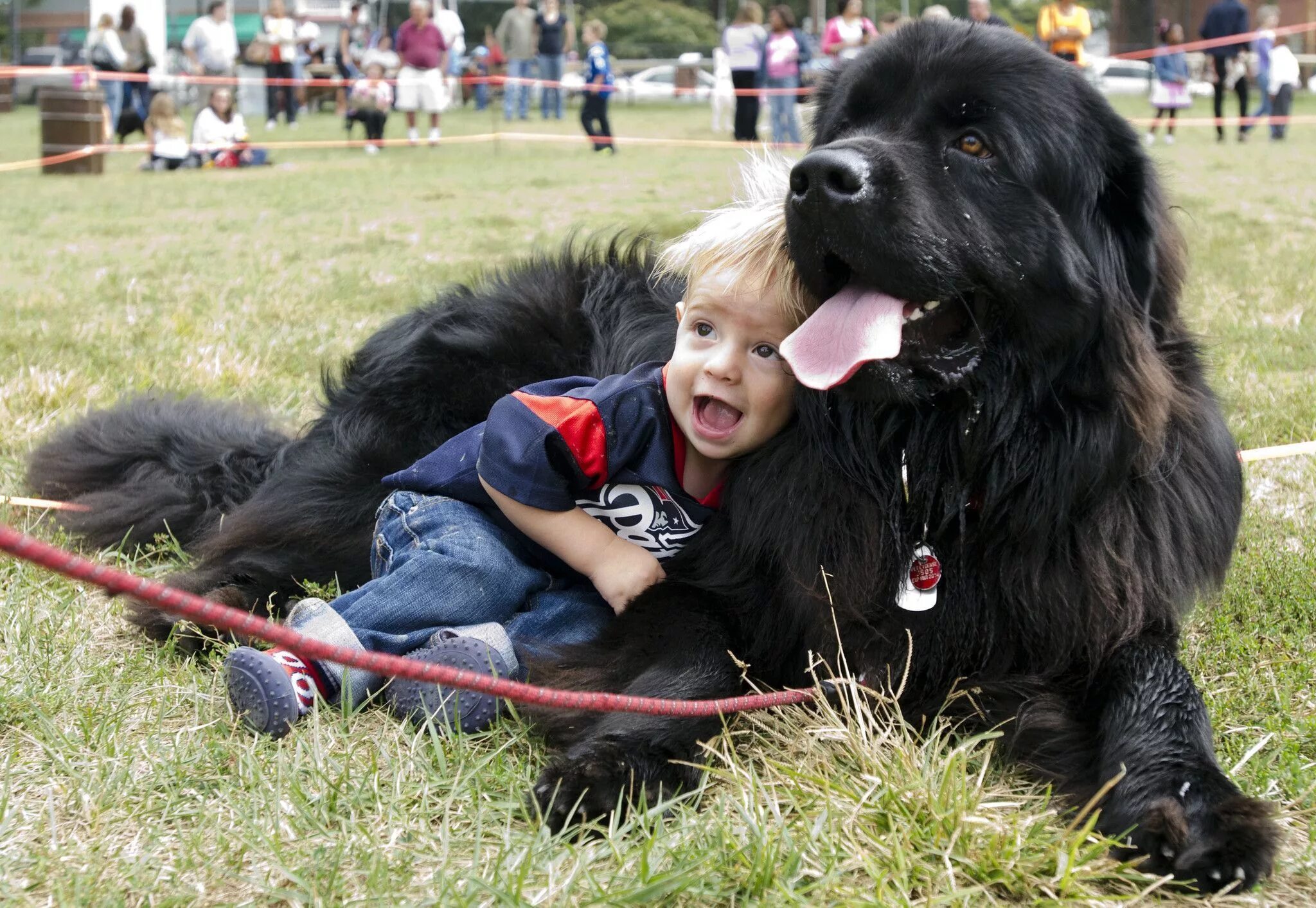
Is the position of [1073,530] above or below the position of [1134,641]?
above

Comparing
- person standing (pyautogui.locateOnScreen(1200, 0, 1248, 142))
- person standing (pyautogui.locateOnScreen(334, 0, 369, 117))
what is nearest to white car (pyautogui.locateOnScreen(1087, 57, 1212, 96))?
person standing (pyautogui.locateOnScreen(1200, 0, 1248, 142))

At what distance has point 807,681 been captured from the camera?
2.32 metres

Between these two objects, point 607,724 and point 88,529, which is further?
point 88,529

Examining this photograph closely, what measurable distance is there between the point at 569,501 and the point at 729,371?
427 millimetres

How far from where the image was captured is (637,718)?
2070mm

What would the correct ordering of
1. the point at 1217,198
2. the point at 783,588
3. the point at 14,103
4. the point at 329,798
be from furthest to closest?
1. the point at 14,103
2. the point at 1217,198
3. the point at 783,588
4. the point at 329,798

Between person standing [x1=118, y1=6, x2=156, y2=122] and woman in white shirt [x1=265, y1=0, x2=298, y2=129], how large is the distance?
2645 millimetres

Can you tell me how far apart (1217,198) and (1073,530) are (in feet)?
33.8

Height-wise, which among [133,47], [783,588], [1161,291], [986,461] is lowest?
[783,588]

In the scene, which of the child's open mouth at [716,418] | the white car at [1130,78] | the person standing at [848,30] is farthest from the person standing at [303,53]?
the child's open mouth at [716,418]

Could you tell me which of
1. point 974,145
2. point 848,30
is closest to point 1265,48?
point 848,30

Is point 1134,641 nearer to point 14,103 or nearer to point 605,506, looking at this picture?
point 605,506

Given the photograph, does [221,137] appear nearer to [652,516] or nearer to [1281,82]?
[652,516]

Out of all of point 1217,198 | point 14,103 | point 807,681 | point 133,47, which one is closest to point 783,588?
point 807,681
